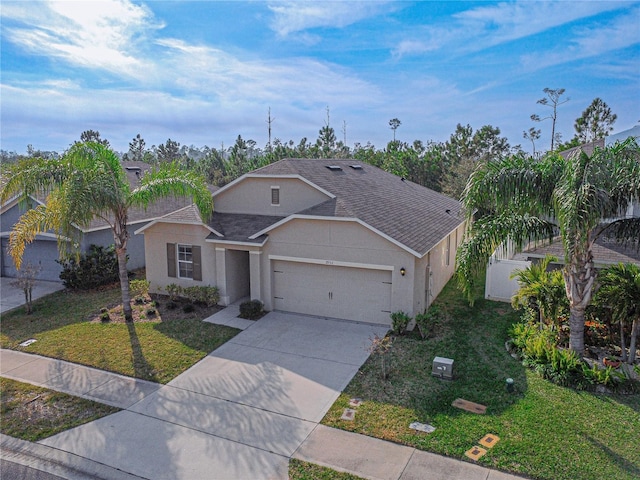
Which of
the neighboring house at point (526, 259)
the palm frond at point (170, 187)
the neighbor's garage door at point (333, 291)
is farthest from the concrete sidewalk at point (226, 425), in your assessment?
the neighboring house at point (526, 259)

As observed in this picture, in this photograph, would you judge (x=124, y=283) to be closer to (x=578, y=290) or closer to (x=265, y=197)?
(x=265, y=197)

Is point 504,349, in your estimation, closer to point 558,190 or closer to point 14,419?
point 558,190

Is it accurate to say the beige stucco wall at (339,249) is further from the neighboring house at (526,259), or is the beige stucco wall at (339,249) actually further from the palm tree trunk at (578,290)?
the palm tree trunk at (578,290)

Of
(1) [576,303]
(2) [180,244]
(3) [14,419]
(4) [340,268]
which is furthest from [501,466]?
(2) [180,244]

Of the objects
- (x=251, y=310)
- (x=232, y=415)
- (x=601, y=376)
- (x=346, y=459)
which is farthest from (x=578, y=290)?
(x=251, y=310)

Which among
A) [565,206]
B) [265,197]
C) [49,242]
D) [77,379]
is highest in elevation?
[565,206]

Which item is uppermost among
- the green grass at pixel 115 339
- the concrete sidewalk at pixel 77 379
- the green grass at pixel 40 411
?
the green grass at pixel 115 339

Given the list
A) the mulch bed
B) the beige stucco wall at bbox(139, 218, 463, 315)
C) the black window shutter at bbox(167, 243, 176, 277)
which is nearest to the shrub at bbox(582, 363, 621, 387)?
the beige stucco wall at bbox(139, 218, 463, 315)
